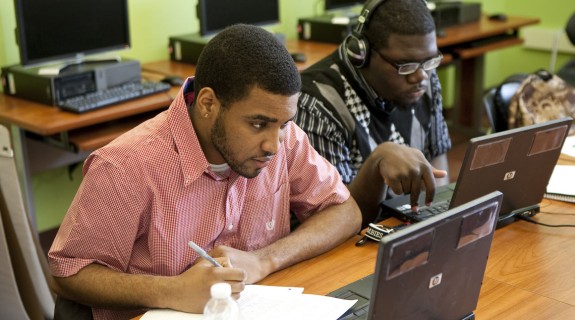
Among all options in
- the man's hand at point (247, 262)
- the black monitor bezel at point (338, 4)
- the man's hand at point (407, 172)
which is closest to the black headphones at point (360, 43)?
the man's hand at point (407, 172)

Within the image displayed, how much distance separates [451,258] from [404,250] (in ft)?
0.49

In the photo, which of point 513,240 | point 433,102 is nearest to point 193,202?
point 513,240

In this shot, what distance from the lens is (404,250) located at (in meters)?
1.11

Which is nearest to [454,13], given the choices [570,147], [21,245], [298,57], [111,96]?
[298,57]

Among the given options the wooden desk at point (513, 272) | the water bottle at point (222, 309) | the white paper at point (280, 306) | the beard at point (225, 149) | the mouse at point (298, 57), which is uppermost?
the beard at point (225, 149)

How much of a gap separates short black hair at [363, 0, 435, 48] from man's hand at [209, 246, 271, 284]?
0.83 metres

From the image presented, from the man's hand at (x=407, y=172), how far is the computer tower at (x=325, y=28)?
187 centimetres

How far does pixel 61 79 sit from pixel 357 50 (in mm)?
1283

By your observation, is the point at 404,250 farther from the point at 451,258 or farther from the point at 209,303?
the point at 209,303

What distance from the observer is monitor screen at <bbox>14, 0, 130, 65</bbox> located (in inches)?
111

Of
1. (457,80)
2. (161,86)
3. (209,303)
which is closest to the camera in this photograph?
(209,303)

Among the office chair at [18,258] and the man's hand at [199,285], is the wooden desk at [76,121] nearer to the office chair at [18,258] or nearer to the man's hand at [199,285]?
the office chair at [18,258]

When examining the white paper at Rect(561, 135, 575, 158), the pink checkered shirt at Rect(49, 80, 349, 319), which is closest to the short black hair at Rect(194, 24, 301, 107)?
the pink checkered shirt at Rect(49, 80, 349, 319)

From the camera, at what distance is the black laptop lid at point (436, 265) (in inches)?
43.6
